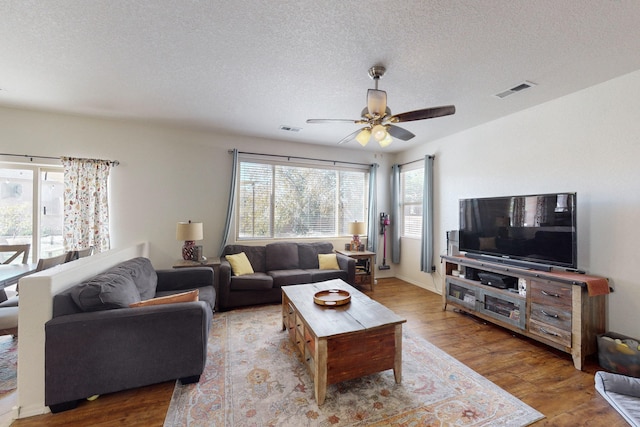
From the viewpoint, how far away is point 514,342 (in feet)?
8.87

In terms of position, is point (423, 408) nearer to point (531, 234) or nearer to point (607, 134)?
point (531, 234)

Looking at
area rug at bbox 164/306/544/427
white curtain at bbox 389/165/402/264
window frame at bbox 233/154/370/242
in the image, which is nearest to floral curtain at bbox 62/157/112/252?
window frame at bbox 233/154/370/242

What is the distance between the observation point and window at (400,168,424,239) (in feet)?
16.2

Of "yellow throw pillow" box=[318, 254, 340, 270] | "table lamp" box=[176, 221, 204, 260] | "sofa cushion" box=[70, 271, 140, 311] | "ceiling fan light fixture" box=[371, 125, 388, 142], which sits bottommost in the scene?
"yellow throw pillow" box=[318, 254, 340, 270]

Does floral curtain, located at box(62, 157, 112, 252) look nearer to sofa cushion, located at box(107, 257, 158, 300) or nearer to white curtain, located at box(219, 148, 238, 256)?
sofa cushion, located at box(107, 257, 158, 300)

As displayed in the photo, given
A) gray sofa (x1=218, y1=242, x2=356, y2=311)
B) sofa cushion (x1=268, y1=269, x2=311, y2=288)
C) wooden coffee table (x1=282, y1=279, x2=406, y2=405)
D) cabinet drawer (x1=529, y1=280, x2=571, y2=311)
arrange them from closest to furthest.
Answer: wooden coffee table (x1=282, y1=279, x2=406, y2=405) < cabinet drawer (x1=529, y1=280, x2=571, y2=311) < gray sofa (x1=218, y1=242, x2=356, y2=311) < sofa cushion (x1=268, y1=269, x2=311, y2=288)

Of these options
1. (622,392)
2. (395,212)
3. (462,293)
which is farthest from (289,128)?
(622,392)

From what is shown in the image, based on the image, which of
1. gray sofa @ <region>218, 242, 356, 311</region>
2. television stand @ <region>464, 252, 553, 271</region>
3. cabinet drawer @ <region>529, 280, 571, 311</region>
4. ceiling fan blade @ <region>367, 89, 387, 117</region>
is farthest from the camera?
gray sofa @ <region>218, 242, 356, 311</region>

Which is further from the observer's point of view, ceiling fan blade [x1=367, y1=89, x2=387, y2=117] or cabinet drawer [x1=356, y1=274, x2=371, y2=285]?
cabinet drawer [x1=356, y1=274, x2=371, y2=285]

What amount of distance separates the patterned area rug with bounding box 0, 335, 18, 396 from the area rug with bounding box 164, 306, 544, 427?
1297 millimetres

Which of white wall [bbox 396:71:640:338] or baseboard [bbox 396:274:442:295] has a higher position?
white wall [bbox 396:71:640:338]

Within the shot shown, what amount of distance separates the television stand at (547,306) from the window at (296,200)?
8.18 ft

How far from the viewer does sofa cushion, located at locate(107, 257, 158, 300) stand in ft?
7.89

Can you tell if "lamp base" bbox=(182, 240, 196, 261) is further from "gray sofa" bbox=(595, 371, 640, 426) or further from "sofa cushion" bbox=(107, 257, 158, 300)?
"gray sofa" bbox=(595, 371, 640, 426)
